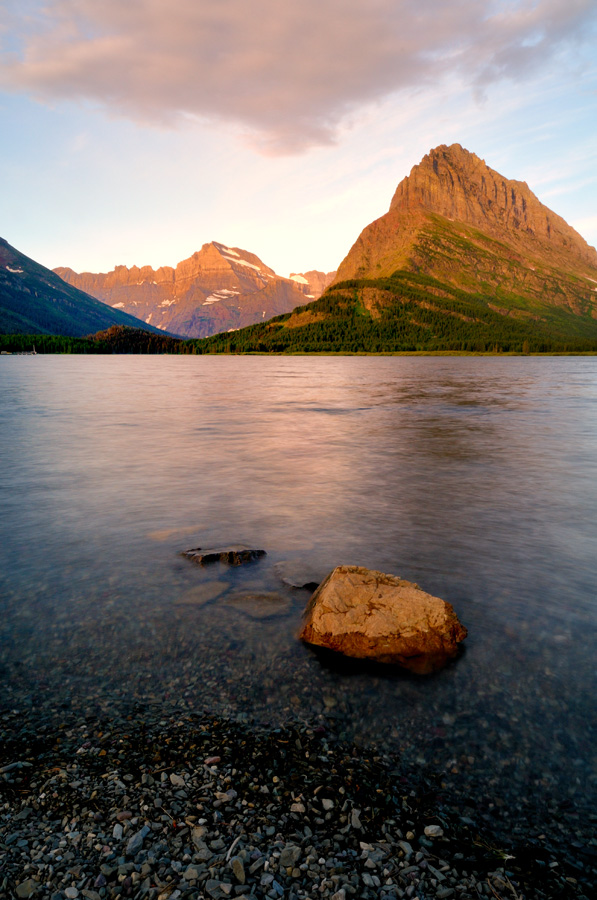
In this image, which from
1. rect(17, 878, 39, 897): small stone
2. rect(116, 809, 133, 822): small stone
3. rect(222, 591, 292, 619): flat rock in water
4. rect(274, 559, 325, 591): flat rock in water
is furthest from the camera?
rect(274, 559, 325, 591): flat rock in water

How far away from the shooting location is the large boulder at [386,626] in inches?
402

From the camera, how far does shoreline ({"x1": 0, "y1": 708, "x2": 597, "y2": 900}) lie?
5.42 meters

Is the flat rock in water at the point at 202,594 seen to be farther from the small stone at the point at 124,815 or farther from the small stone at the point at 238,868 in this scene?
the small stone at the point at 238,868

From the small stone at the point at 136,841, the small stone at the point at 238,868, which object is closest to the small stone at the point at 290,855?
the small stone at the point at 238,868

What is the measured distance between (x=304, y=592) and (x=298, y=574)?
1098 millimetres

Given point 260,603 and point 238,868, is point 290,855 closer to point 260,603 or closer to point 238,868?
point 238,868

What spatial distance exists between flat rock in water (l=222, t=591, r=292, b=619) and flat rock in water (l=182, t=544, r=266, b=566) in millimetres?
2026

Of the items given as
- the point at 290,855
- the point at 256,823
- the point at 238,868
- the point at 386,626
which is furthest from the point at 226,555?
the point at 238,868

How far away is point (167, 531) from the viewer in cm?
1745

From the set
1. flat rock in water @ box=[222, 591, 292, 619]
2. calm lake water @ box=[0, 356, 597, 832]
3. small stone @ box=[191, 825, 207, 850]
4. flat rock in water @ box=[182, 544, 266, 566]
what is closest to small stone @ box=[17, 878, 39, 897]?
small stone @ box=[191, 825, 207, 850]

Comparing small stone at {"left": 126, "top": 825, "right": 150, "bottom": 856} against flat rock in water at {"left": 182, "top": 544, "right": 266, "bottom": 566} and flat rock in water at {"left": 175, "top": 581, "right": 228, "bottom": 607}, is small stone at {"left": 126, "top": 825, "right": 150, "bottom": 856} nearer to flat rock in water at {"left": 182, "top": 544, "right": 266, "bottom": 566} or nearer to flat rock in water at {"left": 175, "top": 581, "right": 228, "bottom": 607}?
flat rock in water at {"left": 175, "top": 581, "right": 228, "bottom": 607}

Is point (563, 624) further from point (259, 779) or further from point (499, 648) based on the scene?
point (259, 779)

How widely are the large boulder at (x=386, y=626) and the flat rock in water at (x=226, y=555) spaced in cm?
410

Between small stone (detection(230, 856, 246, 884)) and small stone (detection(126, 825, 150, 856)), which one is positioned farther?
small stone (detection(126, 825, 150, 856))
